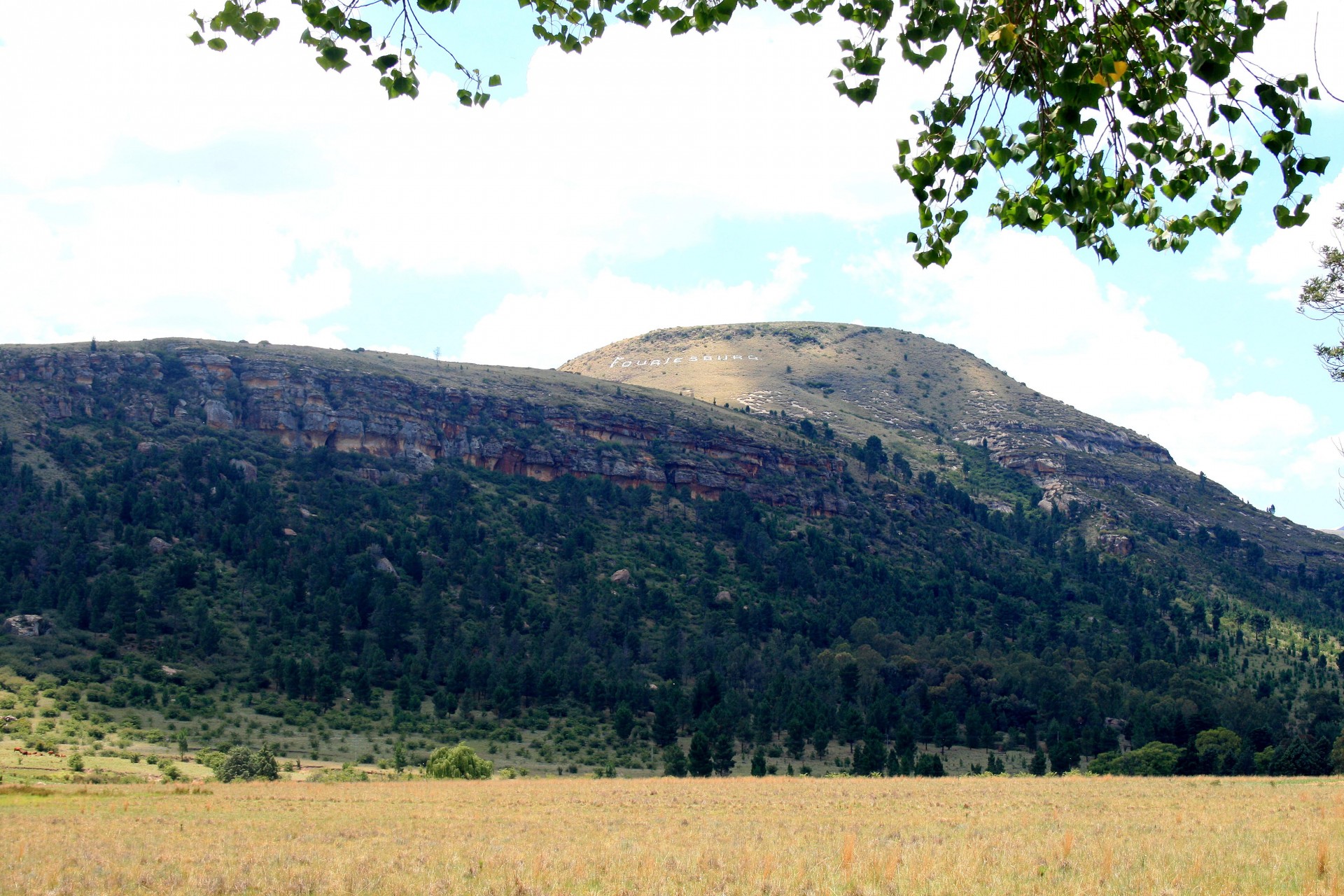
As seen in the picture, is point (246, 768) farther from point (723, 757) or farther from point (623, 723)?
point (623, 723)

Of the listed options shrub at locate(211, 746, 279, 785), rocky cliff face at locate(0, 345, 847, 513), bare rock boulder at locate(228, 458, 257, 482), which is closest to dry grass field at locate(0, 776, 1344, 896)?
shrub at locate(211, 746, 279, 785)

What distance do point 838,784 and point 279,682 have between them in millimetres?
56844

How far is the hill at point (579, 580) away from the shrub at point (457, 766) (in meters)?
13.5

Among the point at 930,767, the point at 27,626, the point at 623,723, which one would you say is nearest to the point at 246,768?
the point at 623,723

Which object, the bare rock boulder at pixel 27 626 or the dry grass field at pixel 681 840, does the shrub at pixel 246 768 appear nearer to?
the dry grass field at pixel 681 840

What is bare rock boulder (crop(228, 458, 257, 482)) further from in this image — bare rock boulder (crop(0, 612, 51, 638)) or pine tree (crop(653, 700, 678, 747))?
pine tree (crop(653, 700, 678, 747))

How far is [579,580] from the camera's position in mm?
122750

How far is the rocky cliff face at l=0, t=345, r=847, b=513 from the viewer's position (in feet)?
443

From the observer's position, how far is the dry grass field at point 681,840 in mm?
14781

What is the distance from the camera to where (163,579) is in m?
98.4

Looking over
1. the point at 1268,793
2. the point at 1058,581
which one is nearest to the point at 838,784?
the point at 1268,793

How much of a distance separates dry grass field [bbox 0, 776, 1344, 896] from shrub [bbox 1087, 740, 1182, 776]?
26133 mm

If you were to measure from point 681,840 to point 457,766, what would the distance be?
3217cm

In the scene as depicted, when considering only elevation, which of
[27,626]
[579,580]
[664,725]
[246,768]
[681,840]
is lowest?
[664,725]
